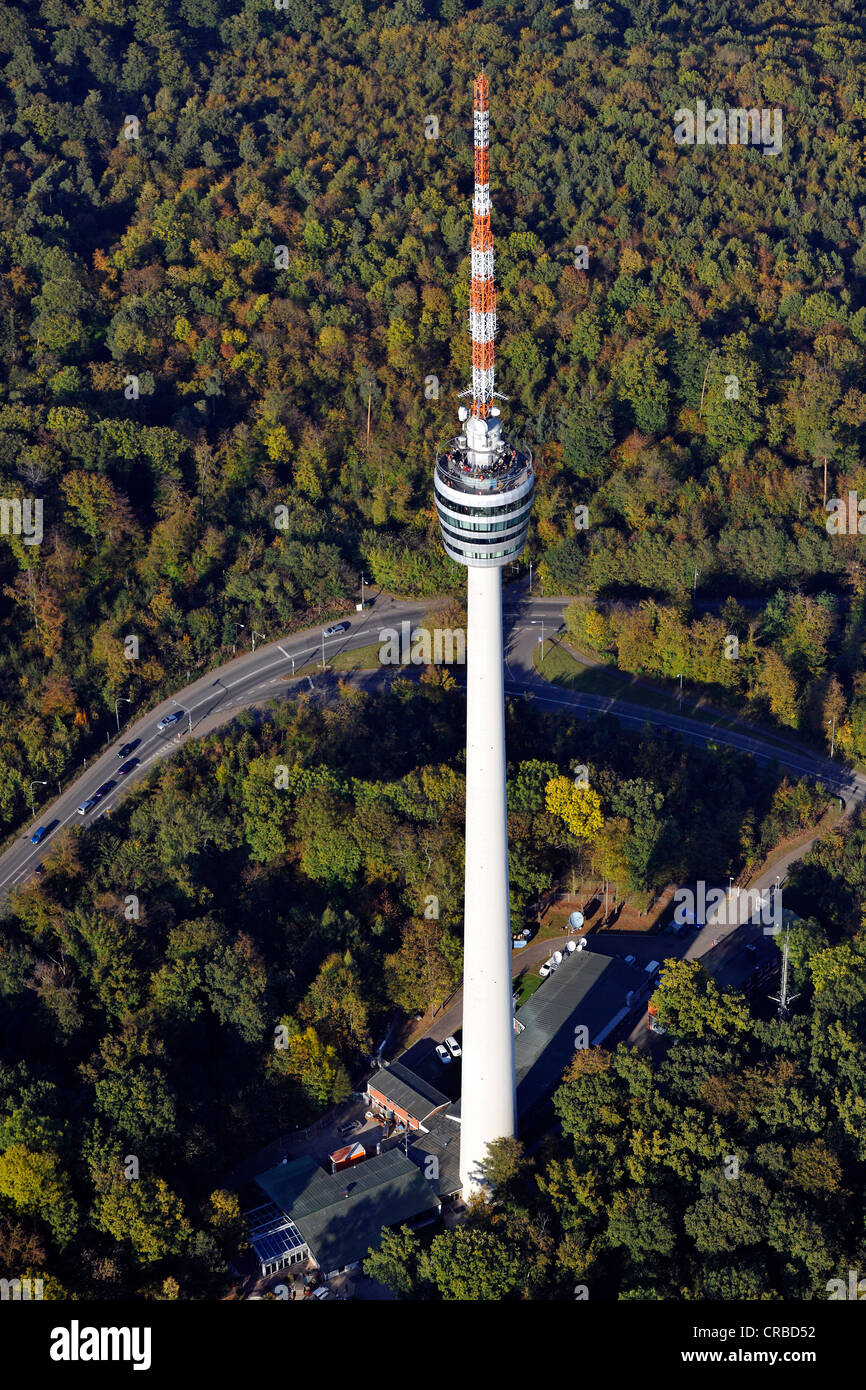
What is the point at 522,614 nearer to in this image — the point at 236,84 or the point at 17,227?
the point at 17,227

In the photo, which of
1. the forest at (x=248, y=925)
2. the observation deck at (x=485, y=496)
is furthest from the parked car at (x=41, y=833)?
the observation deck at (x=485, y=496)

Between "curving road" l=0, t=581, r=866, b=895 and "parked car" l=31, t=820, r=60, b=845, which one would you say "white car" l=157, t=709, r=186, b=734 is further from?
"parked car" l=31, t=820, r=60, b=845

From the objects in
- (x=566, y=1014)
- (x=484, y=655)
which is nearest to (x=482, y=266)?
(x=484, y=655)

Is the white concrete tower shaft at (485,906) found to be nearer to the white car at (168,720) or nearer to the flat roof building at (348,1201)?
the flat roof building at (348,1201)

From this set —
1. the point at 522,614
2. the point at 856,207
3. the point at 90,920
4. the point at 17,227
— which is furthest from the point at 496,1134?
the point at 856,207

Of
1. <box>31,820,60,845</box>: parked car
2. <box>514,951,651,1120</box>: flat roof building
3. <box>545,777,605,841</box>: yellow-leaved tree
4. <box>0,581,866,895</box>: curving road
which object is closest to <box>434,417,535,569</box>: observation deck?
<box>545,777,605,841</box>: yellow-leaved tree

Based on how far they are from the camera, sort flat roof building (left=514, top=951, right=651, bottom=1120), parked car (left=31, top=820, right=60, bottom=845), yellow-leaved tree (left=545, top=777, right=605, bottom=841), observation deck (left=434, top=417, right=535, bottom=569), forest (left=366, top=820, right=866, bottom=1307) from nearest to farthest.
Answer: observation deck (left=434, top=417, right=535, bottom=569) → forest (left=366, top=820, right=866, bottom=1307) → flat roof building (left=514, top=951, right=651, bottom=1120) → yellow-leaved tree (left=545, top=777, right=605, bottom=841) → parked car (left=31, top=820, right=60, bottom=845)
